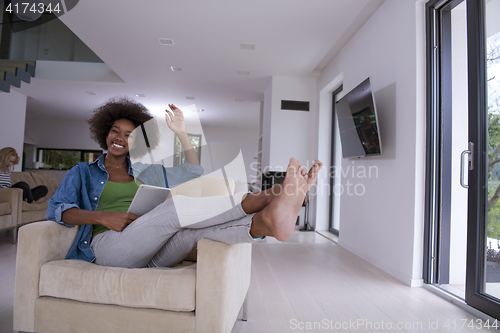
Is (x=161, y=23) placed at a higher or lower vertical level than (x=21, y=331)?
higher

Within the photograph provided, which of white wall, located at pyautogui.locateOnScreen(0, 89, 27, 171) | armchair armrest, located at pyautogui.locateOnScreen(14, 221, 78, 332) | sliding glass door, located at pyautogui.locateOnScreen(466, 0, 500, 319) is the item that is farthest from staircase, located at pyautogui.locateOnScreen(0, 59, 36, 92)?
sliding glass door, located at pyautogui.locateOnScreen(466, 0, 500, 319)

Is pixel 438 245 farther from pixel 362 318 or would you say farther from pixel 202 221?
pixel 202 221

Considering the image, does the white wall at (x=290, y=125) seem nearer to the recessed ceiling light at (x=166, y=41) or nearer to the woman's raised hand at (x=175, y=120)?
the recessed ceiling light at (x=166, y=41)

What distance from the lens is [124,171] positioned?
1.67 m

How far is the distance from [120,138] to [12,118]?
22.3ft

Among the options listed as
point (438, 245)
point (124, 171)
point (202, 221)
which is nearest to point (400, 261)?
point (438, 245)

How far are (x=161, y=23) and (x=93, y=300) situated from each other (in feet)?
10.4

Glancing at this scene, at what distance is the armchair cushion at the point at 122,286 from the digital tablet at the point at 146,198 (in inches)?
10.1

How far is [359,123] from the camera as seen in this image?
10.2 ft

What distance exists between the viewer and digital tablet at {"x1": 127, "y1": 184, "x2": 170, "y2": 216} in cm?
127

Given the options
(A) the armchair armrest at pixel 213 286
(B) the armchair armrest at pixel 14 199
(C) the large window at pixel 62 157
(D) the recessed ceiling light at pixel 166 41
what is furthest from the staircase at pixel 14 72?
(A) the armchair armrest at pixel 213 286

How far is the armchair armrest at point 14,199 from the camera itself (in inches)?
133

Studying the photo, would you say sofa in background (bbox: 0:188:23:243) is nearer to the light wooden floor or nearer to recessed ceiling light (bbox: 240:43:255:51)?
the light wooden floor

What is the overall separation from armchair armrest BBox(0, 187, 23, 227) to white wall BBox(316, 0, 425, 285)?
3704 millimetres
